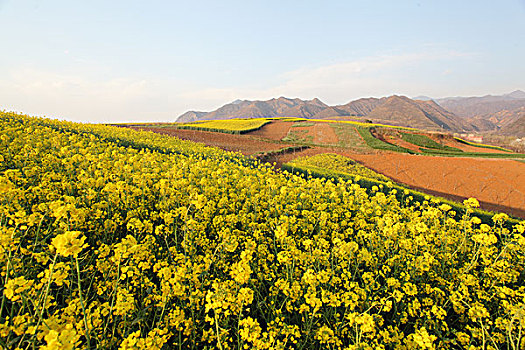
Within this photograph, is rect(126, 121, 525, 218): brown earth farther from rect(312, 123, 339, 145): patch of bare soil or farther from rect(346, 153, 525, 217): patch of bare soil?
rect(312, 123, 339, 145): patch of bare soil

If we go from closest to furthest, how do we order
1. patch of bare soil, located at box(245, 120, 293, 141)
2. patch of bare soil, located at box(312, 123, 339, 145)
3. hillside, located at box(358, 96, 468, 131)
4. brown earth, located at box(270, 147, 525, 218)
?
brown earth, located at box(270, 147, 525, 218) → patch of bare soil, located at box(312, 123, 339, 145) → patch of bare soil, located at box(245, 120, 293, 141) → hillside, located at box(358, 96, 468, 131)

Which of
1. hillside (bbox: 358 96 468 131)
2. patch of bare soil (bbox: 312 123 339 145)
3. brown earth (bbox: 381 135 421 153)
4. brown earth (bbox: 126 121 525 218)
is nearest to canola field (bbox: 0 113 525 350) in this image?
brown earth (bbox: 126 121 525 218)

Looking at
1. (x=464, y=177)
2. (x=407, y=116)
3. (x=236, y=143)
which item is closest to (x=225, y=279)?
(x=464, y=177)

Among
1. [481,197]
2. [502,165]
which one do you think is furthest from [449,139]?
[481,197]

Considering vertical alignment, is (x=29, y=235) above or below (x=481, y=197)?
above

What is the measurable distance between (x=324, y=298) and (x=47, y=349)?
2542 mm

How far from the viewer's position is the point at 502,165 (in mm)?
19016

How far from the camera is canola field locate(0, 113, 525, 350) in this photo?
2326 mm

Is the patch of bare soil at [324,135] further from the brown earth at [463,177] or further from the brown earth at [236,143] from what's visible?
the brown earth at [463,177]

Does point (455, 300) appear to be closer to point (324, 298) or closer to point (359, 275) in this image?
point (359, 275)

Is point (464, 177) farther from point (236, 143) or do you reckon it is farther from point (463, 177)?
point (236, 143)

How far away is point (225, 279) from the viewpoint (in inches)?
135

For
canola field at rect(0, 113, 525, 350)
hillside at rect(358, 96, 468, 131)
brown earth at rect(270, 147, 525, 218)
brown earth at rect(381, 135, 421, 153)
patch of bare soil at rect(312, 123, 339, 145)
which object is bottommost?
brown earth at rect(270, 147, 525, 218)

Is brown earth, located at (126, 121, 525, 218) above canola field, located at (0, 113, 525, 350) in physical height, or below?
below
